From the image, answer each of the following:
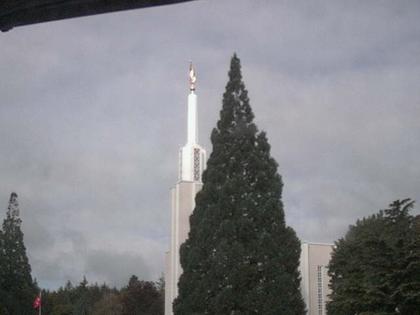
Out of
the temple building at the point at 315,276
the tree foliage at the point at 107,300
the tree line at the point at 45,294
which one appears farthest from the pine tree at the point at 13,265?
the temple building at the point at 315,276

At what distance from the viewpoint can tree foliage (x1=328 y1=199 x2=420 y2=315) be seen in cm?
2603

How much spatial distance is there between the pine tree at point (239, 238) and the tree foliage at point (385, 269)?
229 centimetres

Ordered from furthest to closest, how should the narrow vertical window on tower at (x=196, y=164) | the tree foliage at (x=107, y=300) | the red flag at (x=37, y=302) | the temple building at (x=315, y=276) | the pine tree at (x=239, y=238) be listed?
the tree foliage at (x=107, y=300)
the red flag at (x=37, y=302)
the narrow vertical window on tower at (x=196, y=164)
the temple building at (x=315, y=276)
the pine tree at (x=239, y=238)

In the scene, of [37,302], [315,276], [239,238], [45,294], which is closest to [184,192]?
[315,276]

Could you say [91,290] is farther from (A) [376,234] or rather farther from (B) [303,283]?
(A) [376,234]

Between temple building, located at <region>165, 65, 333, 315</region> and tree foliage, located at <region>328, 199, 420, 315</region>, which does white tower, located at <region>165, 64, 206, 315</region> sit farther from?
tree foliage, located at <region>328, 199, 420, 315</region>

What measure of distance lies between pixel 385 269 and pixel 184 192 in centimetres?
1557

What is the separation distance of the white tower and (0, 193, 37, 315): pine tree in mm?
17994

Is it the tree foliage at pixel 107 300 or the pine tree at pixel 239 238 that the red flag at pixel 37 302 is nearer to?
the tree foliage at pixel 107 300

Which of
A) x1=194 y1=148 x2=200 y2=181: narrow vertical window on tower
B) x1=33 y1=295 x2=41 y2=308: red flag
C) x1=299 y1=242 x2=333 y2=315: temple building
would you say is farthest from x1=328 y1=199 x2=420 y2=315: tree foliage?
x1=33 y1=295 x2=41 y2=308: red flag

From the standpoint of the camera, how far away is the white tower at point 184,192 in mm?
39478

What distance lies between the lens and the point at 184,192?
39656 millimetres

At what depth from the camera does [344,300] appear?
95.5 feet

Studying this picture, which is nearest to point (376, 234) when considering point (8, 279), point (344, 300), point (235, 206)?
point (344, 300)
